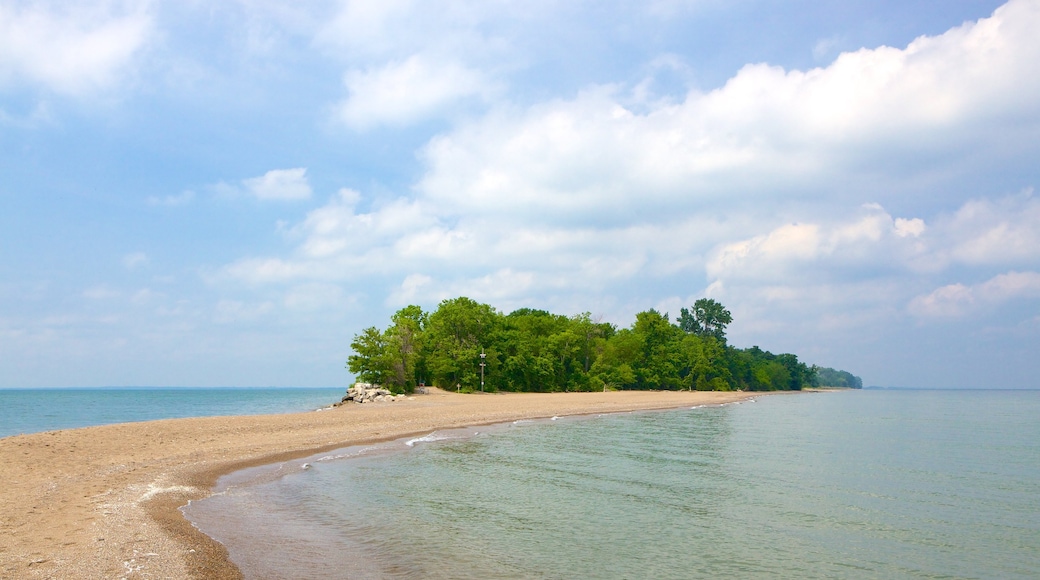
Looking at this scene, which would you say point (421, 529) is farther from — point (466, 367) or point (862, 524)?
point (466, 367)

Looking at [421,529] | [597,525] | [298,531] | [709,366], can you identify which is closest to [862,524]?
[597,525]

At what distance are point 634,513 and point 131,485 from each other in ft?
43.6

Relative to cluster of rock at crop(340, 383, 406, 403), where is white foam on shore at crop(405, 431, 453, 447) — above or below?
below

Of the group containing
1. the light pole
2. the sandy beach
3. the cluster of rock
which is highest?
the light pole

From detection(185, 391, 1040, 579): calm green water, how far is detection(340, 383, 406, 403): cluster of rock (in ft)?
119

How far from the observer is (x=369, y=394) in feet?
203

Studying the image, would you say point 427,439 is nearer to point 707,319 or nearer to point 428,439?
point 428,439

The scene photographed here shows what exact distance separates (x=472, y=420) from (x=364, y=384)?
31.2 m

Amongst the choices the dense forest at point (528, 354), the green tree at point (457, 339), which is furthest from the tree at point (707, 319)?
the green tree at point (457, 339)

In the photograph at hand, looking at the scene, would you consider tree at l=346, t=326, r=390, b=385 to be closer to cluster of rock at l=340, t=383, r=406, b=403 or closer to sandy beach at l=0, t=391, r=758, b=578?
cluster of rock at l=340, t=383, r=406, b=403

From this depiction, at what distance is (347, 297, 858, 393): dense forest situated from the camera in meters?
68.4

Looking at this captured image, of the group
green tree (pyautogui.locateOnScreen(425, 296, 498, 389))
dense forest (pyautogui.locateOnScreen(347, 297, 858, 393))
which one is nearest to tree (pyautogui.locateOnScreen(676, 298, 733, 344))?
dense forest (pyautogui.locateOnScreen(347, 297, 858, 393))

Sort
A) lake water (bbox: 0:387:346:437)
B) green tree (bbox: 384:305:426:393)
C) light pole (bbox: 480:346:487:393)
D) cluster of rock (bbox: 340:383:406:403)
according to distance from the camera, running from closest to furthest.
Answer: lake water (bbox: 0:387:346:437), cluster of rock (bbox: 340:383:406:403), green tree (bbox: 384:305:426:393), light pole (bbox: 480:346:487:393)

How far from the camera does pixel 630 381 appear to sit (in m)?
99.6
